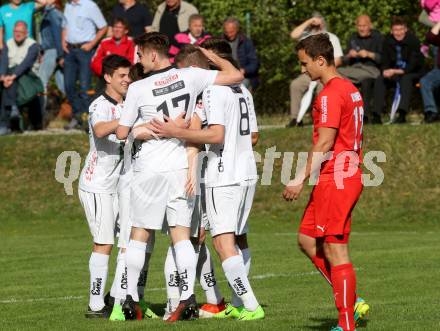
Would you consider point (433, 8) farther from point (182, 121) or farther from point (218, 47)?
point (182, 121)

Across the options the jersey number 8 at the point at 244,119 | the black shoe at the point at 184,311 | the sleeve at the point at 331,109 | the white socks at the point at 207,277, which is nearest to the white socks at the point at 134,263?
the black shoe at the point at 184,311

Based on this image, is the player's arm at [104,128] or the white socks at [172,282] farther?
the white socks at [172,282]

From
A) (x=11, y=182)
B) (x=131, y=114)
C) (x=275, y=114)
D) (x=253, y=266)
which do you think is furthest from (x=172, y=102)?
(x=275, y=114)

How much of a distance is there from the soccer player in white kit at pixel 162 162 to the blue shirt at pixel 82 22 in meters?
13.4

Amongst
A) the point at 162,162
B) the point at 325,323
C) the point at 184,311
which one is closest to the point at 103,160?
the point at 162,162

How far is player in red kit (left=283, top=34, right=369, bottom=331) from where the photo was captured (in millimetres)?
9703

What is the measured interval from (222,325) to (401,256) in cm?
658

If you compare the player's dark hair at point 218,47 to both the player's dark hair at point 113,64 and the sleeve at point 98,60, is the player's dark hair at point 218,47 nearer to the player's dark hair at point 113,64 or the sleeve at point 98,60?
the player's dark hair at point 113,64

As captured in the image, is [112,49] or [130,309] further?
[112,49]

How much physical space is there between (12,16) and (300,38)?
6.11m

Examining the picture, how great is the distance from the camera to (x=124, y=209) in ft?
38.8

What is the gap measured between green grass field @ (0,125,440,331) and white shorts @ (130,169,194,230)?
92 centimetres

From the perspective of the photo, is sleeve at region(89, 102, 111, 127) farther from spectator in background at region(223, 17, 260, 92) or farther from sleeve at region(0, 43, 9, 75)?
sleeve at region(0, 43, 9, 75)

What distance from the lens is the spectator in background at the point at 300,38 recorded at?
2277 cm
